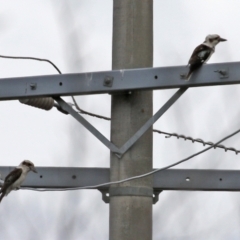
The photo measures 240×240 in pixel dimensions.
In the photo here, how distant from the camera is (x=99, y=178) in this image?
5504 mm

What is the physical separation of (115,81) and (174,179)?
119cm

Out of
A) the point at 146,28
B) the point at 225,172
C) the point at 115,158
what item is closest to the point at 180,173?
the point at 225,172

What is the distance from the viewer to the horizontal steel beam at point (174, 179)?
5.55 meters

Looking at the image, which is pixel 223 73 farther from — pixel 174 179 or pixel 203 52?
pixel 174 179

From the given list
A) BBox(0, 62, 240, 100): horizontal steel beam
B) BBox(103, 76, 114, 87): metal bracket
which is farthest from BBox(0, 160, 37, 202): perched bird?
BBox(103, 76, 114, 87): metal bracket

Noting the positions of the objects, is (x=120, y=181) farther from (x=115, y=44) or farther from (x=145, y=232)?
(x=115, y=44)

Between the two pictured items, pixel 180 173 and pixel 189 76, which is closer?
pixel 189 76

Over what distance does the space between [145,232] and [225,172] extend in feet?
3.36

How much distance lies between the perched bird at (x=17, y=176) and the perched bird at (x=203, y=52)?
1.46 meters

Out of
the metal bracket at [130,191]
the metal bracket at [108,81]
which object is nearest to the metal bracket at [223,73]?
the metal bracket at [108,81]

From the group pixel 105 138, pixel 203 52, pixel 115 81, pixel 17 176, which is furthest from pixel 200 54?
pixel 17 176

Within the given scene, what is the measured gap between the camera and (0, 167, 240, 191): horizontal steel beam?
555cm

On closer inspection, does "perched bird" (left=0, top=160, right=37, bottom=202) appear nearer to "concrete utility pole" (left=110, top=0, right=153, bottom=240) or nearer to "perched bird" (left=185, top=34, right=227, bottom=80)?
"concrete utility pole" (left=110, top=0, right=153, bottom=240)

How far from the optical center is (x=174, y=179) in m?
5.64
